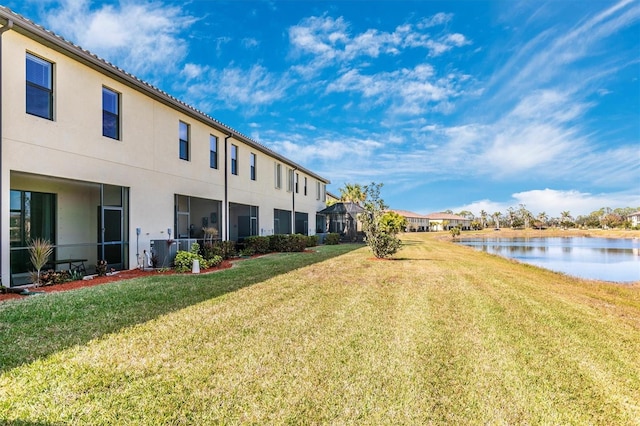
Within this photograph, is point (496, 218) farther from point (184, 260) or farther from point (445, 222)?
point (184, 260)

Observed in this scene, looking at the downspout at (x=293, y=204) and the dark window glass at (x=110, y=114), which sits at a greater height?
the dark window glass at (x=110, y=114)

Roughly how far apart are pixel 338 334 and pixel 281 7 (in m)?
16.8

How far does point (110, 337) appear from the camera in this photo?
4199mm

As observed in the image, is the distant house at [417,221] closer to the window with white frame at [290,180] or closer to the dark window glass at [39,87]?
the window with white frame at [290,180]

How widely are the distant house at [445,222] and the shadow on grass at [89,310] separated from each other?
8348 cm

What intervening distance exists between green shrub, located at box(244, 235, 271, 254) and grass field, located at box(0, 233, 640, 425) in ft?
30.5

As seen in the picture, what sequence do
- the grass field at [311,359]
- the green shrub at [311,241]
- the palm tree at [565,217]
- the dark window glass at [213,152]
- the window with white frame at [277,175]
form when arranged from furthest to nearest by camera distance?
the palm tree at [565,217] < the green shrub at [311,241] < the window with white frame at [277,175] < the dark window glass at [213,152] < the grass field at [311,359]

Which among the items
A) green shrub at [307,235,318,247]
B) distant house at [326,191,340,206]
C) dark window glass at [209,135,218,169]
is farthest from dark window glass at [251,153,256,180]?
distant house at [326,191,340,206]

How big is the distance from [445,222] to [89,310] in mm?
88256

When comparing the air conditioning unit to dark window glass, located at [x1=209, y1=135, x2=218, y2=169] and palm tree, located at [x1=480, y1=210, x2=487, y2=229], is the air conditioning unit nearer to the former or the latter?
dark window glass, located at [x1=209, y1=135, x2=218, y2=169]

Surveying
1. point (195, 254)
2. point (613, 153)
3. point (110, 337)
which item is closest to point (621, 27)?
point (613, 153)

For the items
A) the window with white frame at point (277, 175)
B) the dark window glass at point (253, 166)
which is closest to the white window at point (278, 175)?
the window with white frame at point (277, 175)

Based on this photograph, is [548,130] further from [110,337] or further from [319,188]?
[110,337]

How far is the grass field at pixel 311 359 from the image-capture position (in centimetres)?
277
